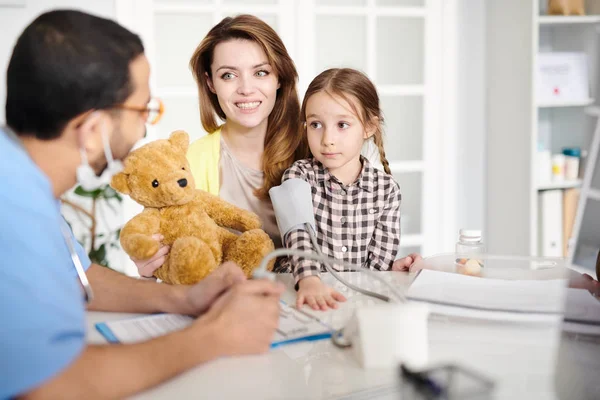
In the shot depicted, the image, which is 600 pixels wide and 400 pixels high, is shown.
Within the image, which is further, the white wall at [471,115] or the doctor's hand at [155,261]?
the white wall at [471,115]

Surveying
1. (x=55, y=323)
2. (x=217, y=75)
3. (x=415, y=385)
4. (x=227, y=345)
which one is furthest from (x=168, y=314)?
(x=217, y=75)

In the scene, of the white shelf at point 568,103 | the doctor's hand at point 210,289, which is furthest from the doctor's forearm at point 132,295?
the white shelf at point 568,103

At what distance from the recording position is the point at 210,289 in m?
1.04

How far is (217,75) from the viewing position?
171 cm

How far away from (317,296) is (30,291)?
605 mm

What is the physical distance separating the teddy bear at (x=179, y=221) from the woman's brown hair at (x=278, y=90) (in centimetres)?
24

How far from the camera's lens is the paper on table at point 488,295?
103 cm

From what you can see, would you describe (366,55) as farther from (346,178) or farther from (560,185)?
(346,178)

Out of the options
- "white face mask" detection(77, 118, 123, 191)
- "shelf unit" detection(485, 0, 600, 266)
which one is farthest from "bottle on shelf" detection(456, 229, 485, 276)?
"shelf unit" detection(485, 0, 600, 266)

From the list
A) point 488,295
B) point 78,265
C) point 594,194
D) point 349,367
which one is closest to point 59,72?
point 78,265

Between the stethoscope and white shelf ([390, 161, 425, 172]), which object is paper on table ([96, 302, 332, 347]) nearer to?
the stethoscope

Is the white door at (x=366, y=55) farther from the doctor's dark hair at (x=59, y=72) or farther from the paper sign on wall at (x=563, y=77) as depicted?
the doctor's dark hair at (x=59, y=72)

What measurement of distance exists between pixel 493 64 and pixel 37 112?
319cm

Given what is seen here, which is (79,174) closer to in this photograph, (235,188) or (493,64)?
(235,188)
